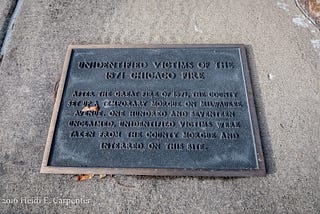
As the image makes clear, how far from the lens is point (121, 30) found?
3041 millimetres

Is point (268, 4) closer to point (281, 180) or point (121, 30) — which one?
point (121, 30)

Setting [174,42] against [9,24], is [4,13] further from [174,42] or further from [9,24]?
[174,42]

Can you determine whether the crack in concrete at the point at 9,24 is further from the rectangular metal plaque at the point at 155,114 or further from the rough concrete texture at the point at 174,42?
the rectangular metal plaque at the point at 155,114

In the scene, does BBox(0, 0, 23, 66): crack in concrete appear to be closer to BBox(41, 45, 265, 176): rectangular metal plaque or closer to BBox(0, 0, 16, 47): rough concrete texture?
BBox(0, 0, 16, 47): rough concrete texture

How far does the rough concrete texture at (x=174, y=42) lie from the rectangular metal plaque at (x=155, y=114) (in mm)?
134

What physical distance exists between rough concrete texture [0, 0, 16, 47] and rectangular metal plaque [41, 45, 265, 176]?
0.94m

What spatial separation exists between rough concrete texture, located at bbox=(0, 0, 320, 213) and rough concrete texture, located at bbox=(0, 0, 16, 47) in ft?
0.45

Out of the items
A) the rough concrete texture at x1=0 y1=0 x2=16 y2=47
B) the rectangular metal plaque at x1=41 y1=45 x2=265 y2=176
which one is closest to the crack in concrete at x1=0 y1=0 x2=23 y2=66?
the rough concrete texture at x1=0 y1=0 x2=16 y2=47

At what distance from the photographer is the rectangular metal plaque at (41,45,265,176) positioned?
7.54 ft

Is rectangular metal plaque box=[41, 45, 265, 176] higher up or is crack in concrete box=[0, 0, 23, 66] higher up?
crack in concrete box=[0, 0, 23, 66]

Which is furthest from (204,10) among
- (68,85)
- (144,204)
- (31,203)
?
(31,203)

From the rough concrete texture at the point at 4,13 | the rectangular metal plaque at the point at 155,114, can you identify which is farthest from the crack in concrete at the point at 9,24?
the rectangular metal plaque at the point at 155,114

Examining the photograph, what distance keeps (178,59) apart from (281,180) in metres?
1.42

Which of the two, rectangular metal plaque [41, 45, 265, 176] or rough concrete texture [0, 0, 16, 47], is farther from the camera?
rough concrete texture [0, 0, 16, 47]
